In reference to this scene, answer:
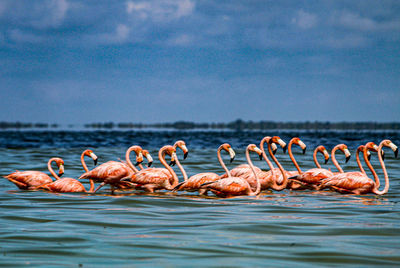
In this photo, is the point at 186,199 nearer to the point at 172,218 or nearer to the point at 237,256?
the point at 172,218

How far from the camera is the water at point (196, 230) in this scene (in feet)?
22.0

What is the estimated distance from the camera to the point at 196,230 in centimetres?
838

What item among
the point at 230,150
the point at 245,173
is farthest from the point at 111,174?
the point at 245,173

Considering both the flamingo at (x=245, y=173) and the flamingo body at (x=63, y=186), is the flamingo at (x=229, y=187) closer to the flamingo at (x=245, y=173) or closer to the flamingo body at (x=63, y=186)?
the flamingo at (x=245, y=173)

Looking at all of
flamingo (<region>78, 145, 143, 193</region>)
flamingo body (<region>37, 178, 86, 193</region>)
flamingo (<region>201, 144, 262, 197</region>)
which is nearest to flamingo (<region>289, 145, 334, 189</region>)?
flamingo (<region>201, 144, 262, 197</region>)

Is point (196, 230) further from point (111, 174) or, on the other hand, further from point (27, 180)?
point (27, 180)

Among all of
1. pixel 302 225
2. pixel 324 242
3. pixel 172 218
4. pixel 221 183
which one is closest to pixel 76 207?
pixel 172 218

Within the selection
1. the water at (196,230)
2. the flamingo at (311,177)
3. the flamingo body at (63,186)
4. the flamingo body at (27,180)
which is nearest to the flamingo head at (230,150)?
the water at (196,230)

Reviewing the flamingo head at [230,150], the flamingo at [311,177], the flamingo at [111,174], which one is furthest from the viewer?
the flamingo at [311,177]

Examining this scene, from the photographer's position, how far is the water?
22.0ft

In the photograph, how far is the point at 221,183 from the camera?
39.7 feet

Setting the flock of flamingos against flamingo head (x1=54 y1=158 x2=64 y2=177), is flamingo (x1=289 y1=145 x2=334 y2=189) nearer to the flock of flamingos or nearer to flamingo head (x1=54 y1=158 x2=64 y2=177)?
the flock of flamingos

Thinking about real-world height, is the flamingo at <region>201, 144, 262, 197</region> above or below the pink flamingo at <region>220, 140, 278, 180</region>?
below

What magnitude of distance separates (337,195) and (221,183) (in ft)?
9.49
